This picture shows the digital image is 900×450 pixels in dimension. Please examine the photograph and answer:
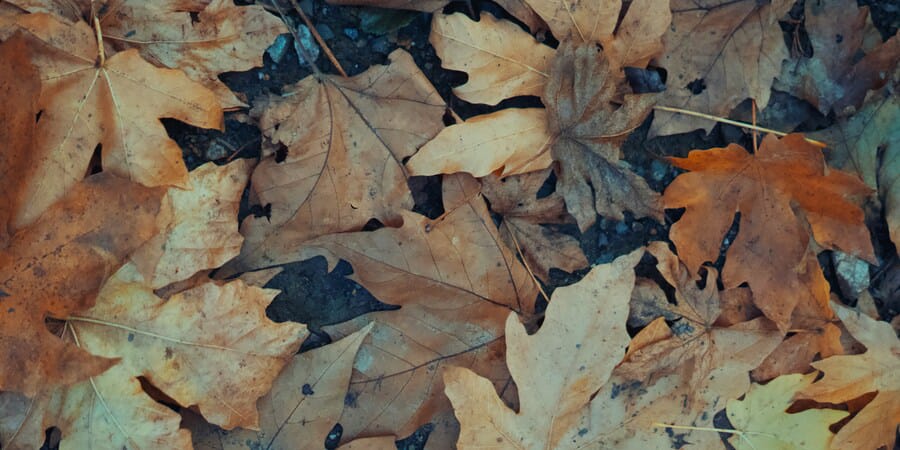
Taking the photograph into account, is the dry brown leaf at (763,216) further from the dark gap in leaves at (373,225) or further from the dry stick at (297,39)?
the dry stick at (297,39)

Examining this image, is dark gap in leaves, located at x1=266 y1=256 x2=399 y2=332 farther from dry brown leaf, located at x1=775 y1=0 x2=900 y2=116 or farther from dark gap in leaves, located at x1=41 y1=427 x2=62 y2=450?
dry brown leaf, located at x1=775 y1=0 x2=900 y2=116

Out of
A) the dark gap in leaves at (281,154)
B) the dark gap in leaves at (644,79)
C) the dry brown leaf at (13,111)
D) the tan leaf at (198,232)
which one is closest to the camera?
the dry brown leaf at (13,111)

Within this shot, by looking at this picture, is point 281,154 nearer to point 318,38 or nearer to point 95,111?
point 318,38

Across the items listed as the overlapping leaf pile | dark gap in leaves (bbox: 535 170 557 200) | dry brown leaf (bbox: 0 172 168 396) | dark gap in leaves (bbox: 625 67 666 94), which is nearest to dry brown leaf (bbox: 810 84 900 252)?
the overlapping leaf pile

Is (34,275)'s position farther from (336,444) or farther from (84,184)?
(336,444)

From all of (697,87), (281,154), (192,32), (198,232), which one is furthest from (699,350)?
(192,32)

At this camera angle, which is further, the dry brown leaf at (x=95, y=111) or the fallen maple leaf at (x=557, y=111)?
the fallen maple leaf at (x=557, y=111)

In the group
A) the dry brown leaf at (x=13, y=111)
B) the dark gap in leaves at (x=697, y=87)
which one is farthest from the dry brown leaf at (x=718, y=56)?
the dry brown leaf at (x=13, y=111)
